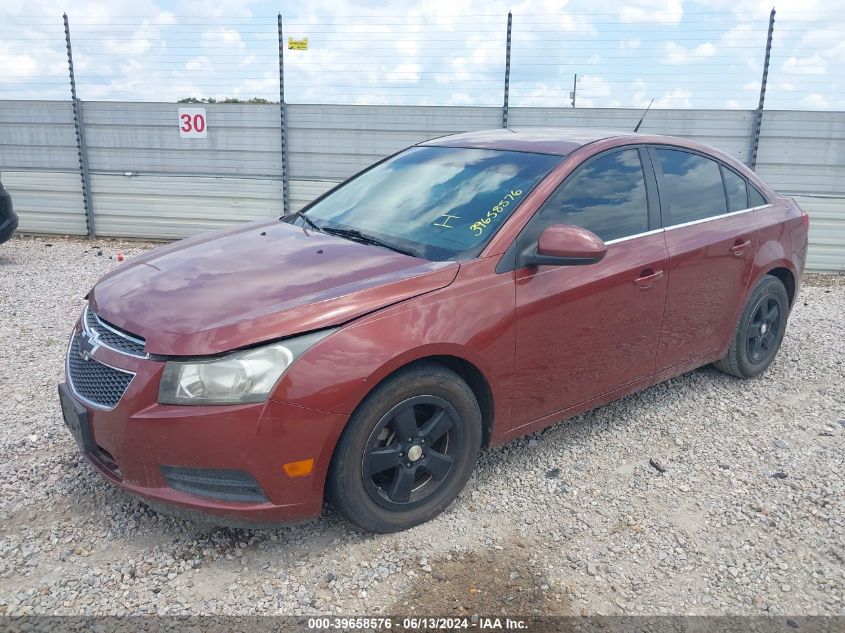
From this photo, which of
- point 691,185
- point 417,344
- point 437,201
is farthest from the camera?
point 691,185

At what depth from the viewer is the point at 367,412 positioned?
2.79 m

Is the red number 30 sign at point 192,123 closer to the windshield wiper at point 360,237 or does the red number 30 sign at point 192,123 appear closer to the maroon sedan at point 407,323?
the maroon sedan at point 407,323

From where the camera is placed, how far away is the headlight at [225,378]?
2.60 meters

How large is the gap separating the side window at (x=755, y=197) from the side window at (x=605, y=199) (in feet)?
3.79

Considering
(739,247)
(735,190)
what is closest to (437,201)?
(739,247)

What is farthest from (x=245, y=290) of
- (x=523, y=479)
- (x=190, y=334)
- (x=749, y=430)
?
(x=749, y=430)

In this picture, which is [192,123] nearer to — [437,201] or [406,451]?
[437,201]

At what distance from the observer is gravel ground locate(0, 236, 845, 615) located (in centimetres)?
273

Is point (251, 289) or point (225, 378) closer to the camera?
point (225, 378)

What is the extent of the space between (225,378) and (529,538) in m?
1.55

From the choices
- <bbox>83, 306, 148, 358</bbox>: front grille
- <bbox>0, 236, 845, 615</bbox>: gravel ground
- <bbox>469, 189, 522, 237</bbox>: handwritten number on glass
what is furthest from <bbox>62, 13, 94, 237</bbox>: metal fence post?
<bbox>469, 189, 522, 237</bbox>: handwritten number on glass

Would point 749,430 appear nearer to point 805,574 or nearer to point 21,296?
point 805,574

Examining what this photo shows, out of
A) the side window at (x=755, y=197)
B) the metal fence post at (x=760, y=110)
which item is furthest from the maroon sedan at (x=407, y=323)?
the metal fence post at (x=760, y=110)

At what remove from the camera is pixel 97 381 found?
113 inches
